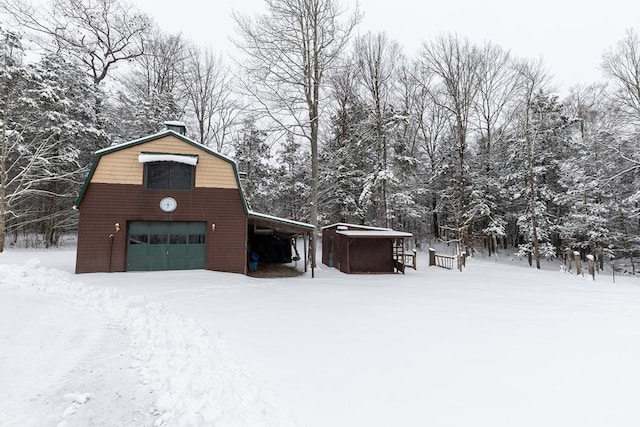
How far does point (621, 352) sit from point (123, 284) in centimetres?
1057

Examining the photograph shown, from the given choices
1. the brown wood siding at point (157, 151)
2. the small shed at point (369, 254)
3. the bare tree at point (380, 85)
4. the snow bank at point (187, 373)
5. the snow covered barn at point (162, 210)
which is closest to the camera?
the snow bank at point (187, 373)

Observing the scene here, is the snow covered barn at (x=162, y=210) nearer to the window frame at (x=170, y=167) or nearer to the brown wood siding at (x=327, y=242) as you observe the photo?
the window frame at (x=170, y=167)

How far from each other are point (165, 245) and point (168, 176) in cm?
263

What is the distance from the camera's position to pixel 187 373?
3377 mm

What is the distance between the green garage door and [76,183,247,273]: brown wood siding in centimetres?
24

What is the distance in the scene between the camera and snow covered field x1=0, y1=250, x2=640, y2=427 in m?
2.62

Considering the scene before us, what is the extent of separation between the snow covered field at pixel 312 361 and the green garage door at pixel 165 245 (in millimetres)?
3918

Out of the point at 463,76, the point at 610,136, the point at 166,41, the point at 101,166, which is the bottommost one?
the point at 101,166

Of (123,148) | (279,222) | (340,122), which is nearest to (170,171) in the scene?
Answer: (123,148)

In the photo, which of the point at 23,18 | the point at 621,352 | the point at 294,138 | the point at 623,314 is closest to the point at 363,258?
the point at 623,314

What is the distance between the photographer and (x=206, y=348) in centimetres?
396

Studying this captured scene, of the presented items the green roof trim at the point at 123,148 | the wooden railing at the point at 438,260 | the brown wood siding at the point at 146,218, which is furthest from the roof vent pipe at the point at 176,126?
the wooden railing at the point at 438,260

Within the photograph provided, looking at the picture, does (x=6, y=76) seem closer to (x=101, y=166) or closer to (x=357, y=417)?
(x=101, y=166)

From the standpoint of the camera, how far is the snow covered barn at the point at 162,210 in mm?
10406
